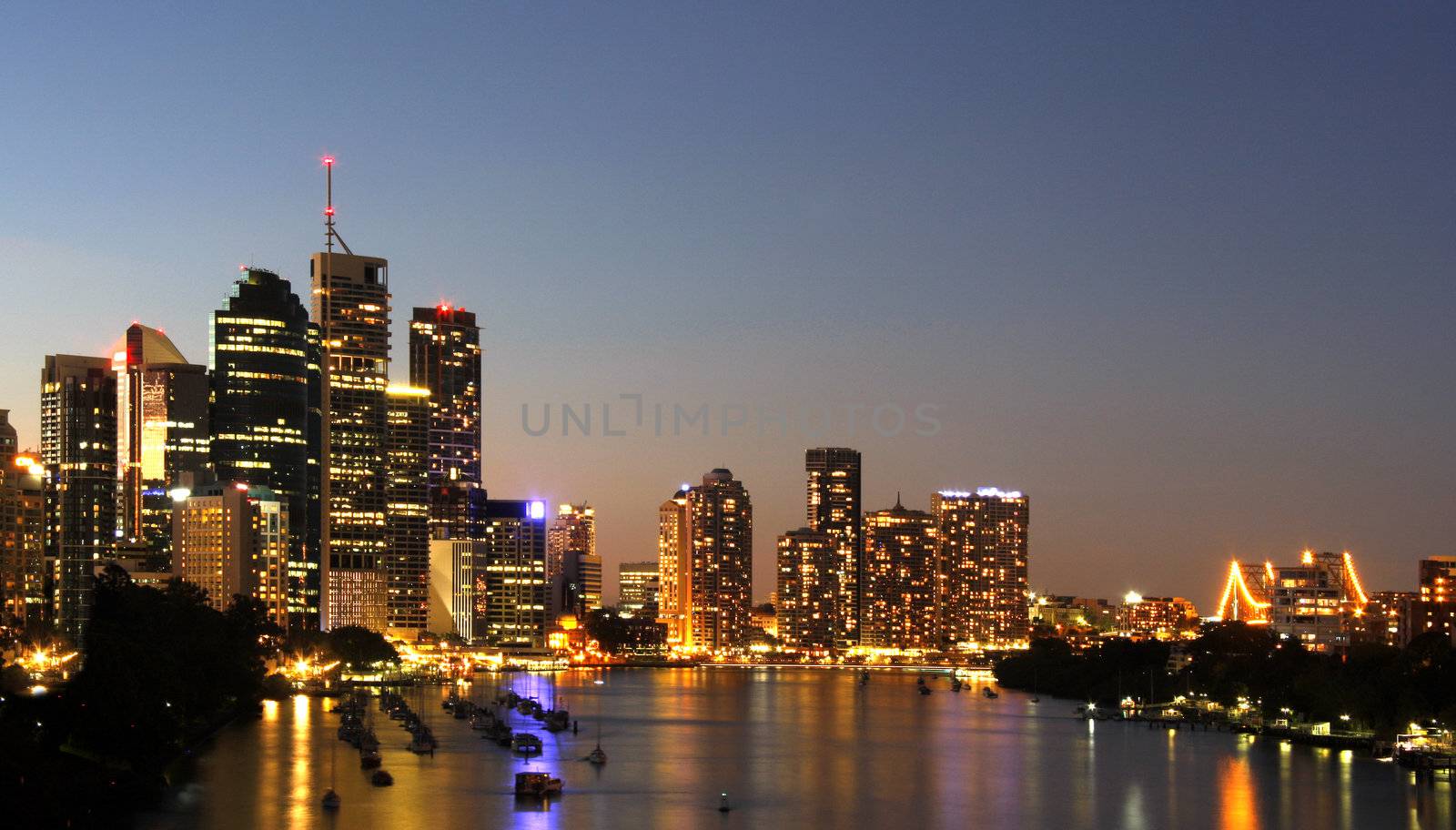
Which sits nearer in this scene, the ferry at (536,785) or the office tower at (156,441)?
the ferry at (536,785)

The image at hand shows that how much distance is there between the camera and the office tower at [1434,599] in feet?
465

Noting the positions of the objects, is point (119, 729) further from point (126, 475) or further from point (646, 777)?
point (126, 475)

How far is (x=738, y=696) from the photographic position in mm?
153250

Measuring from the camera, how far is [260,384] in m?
194

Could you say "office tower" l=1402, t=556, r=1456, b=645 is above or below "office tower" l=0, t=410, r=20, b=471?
below

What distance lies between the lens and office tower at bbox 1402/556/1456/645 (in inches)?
5581

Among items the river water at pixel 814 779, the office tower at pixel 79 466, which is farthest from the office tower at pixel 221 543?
the river water at pixel 814 779

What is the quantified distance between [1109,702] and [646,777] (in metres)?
66.8

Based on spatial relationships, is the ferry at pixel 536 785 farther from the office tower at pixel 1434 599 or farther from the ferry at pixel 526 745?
the office tower at pixel 1434 599

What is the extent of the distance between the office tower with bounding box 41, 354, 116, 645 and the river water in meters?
73.7

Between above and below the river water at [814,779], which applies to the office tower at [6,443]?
above

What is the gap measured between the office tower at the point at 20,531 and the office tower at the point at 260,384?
22167 millimetres

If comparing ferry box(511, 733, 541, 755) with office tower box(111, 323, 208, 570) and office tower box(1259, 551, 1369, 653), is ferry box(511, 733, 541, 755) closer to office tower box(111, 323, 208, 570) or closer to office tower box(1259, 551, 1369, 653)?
office tower box(1259, 551, 1369, 653)

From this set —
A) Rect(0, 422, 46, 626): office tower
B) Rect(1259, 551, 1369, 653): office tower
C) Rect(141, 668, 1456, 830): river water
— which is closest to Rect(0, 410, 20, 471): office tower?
Rect(0, 422, 46, 626): office tower
